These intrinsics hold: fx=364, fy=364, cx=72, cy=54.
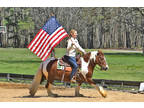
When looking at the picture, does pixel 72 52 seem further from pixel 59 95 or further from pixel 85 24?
pixel 85 24

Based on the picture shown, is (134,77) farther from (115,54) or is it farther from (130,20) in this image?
(130,20)

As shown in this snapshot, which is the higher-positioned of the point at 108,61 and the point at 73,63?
the point at 73,63

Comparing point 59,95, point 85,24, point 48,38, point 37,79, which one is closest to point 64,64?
point 37,79

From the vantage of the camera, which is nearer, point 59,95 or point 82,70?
point 82,70

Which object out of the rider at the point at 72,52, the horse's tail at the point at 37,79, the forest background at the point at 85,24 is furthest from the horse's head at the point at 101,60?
the forest background at the point at 85,24

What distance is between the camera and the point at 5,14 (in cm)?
3309

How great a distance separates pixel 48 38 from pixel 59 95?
275 cm

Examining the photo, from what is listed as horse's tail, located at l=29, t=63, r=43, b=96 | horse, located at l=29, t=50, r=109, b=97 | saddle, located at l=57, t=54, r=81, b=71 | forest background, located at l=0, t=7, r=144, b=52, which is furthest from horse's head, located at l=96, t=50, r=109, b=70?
forest background, located at l=0, t=7, r=144, b=52

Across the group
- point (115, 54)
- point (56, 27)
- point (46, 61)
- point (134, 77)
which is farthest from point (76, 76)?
point (115, 54)

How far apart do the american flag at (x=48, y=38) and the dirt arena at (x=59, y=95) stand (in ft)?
6.82

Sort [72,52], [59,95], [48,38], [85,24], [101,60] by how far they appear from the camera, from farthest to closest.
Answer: [85,24], [59,95], [48,38], [72,52], [101,60]

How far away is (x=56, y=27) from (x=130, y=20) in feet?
63.4

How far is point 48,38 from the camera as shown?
16.4m

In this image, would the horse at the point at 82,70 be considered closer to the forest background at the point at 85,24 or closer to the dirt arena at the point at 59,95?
the dirt arena at the point at 59,95
